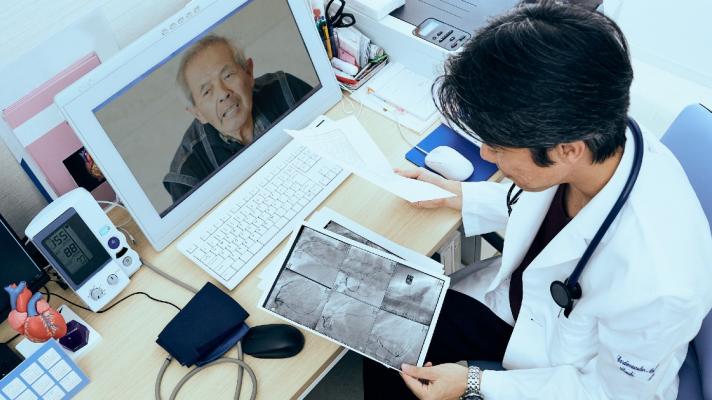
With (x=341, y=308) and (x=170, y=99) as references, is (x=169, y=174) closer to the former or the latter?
(x=170, y=99)

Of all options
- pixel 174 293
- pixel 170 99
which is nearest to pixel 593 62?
pixel 170 99

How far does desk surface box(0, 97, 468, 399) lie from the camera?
3.67 ft

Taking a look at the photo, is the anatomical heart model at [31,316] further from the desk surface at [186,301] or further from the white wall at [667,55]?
the white wall at [667,55]

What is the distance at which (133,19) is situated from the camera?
51.2 inches

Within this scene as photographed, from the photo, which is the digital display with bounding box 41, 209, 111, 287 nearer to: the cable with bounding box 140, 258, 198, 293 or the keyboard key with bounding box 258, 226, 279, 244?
the cable with bounding box 140, 258, 198, 293

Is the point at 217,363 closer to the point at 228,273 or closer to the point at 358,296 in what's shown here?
the point at 228,273

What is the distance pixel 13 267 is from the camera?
45.3 inches

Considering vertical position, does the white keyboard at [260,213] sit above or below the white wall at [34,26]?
below

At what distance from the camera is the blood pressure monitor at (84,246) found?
1.13 meters

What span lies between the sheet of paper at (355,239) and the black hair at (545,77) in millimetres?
373

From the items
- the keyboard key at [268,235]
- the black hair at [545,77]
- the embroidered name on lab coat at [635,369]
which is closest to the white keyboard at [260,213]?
the keyboard key at [268,235]

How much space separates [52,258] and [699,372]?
1249mm

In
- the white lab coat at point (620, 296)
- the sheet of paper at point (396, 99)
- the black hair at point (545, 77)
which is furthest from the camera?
the sheet of paper at point (396, 99)

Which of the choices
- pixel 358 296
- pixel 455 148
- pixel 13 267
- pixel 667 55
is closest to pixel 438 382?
pixel 358 296
